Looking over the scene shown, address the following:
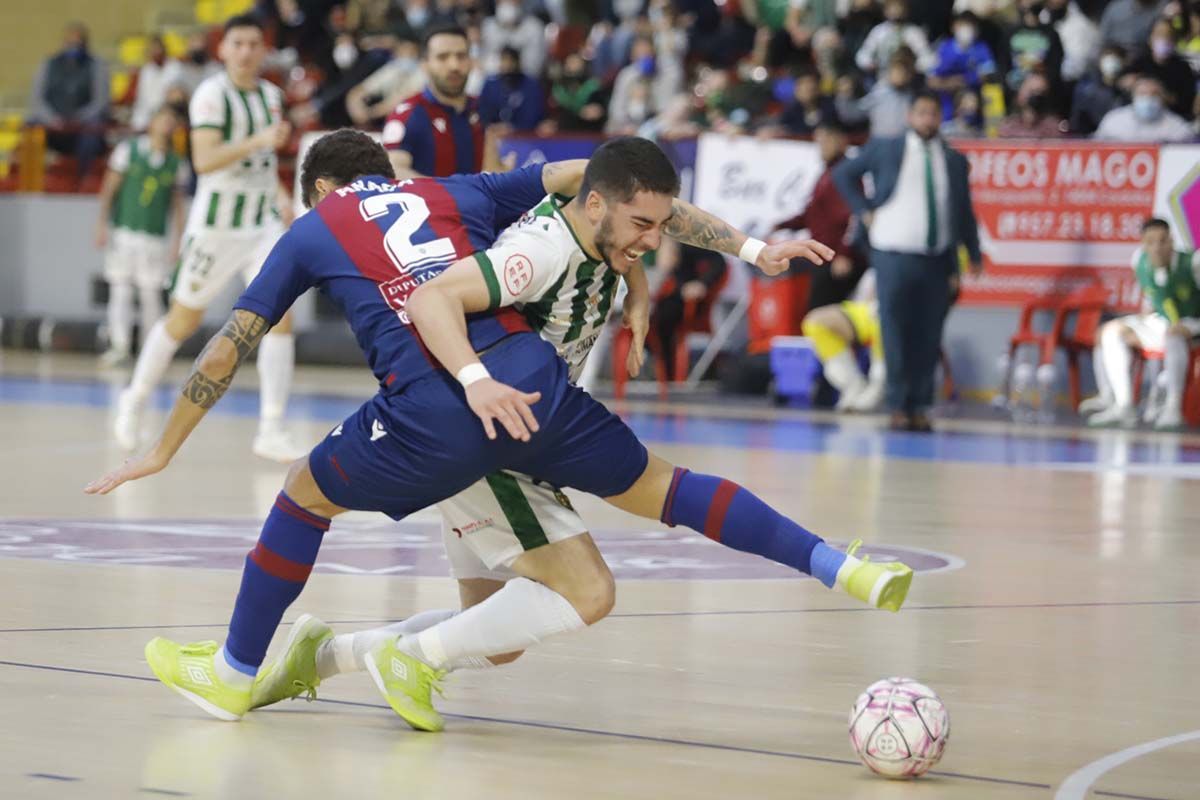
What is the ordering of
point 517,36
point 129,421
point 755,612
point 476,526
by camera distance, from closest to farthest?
point 476,526, point 755,612, point 129,421, point 517,36

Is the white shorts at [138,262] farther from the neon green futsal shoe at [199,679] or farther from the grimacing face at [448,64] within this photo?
the neon green futsal shoe at [199,679]

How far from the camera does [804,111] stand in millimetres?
19016

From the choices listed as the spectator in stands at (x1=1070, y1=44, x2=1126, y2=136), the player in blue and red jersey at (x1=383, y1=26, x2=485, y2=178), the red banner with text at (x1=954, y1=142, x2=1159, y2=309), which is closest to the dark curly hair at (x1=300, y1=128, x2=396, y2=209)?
the player in blue and red jersey at (x1=383, y1=26, x2=485, y2=178)

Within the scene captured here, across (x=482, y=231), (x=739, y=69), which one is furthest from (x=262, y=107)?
(x=739, y=69)

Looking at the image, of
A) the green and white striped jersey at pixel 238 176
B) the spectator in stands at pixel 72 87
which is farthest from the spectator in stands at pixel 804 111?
the spectator in stands at pixel 72 87

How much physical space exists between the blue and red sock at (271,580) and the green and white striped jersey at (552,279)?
28.9 inches

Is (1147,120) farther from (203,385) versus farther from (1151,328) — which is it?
(203,385)

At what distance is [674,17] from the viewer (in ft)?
71.8

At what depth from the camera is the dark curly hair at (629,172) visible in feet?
16.5

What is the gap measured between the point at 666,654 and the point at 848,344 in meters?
11.4

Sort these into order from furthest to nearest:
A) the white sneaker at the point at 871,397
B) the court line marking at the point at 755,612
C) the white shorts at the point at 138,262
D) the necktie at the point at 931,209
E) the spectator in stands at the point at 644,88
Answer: the white shorts at the point at 138,262, the spectator in stands at the point at 644,88, the white sneaker at the point at 871,397, the necktie at the point at 931,209, the court line marking at the point at 755,612

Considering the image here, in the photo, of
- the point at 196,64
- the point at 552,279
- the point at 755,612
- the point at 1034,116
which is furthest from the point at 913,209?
the point at 196,64

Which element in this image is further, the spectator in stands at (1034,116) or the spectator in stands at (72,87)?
the spectator in stands at (72,87)

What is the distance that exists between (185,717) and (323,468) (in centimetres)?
69
